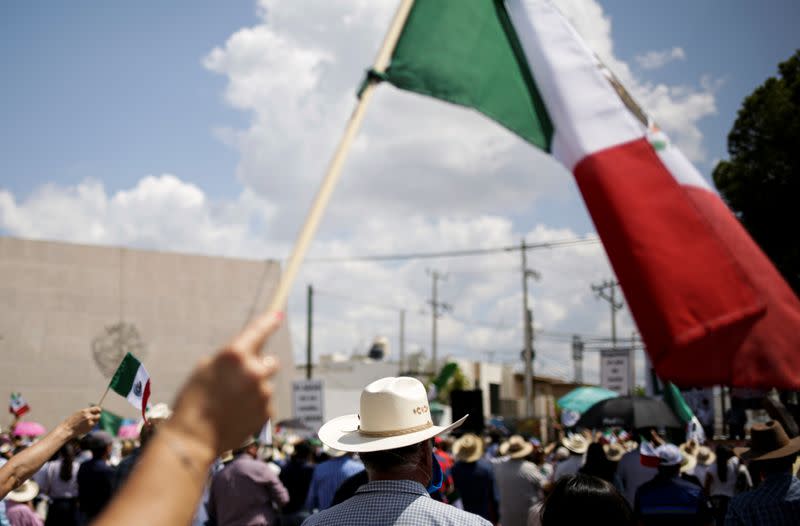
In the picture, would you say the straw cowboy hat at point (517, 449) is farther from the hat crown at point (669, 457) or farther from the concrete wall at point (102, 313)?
the concrete wall at point (102, 313)

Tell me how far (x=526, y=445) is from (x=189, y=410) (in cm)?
990

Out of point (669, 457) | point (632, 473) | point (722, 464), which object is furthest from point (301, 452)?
point (669, 457)

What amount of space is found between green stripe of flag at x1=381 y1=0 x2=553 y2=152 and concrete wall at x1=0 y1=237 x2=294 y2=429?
27293 millimetres

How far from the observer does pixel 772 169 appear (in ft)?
68.0

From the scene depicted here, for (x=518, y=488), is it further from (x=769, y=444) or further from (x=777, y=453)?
(x=777, y=453)

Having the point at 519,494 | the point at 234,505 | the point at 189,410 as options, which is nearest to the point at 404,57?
the point at 189,410

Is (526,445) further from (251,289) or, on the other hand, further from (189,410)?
(251,289)

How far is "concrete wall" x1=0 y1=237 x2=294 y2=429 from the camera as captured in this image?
30.6 meters

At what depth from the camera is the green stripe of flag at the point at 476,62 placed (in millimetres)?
4055

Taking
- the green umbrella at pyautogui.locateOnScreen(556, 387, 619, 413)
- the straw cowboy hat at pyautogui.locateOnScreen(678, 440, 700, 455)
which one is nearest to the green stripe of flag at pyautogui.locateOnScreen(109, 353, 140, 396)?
the straw cowboy hat at pyautogui.locateOnScreen(678, 440, 700, 455)

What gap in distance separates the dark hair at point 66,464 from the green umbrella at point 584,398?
33.5 ft

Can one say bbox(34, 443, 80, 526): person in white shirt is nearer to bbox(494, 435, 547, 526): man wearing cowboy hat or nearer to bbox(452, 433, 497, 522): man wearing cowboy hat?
bbox(452, 433, 497, 522): man wearing cowboy hat

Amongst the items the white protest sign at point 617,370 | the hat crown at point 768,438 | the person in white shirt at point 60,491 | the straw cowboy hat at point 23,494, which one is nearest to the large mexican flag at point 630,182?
the hat crown at point 768,438

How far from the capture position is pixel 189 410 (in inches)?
46.1
